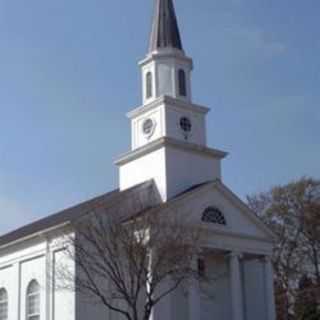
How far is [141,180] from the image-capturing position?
43.0 meters

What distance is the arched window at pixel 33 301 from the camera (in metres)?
41.6

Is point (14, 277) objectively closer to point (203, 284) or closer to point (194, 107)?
point (203, 284)

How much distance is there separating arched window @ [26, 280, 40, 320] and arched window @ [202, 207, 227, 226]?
34.0 ft

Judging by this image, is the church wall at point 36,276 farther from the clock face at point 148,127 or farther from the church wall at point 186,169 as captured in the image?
the clock face at point 148,127

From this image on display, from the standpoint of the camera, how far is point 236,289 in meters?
40.0

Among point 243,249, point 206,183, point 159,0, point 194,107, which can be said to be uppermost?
point 159,0

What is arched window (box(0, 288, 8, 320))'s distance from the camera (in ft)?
147

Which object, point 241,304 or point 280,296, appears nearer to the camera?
point 241,304

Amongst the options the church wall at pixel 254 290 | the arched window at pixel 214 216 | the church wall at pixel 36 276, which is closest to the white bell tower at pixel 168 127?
the arched window at pixel 214 216

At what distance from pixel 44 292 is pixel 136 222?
9637mm

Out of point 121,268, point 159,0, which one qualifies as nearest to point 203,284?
point 121,268

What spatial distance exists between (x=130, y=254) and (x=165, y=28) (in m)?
18.6

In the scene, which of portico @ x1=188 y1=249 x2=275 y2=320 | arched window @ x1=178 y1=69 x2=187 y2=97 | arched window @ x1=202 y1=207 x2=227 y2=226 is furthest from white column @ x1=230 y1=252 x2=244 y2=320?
arched window @ x1=178 y1=69 x2=187 y2=97

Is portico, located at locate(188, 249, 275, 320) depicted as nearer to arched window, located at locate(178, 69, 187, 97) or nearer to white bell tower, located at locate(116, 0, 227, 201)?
white bell tower, located at locate(116, 0, 227, 201)
